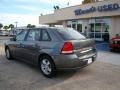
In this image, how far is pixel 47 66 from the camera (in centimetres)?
609

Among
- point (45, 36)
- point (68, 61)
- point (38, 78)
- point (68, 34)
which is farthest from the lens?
point (45, 36)

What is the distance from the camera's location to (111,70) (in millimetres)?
6891

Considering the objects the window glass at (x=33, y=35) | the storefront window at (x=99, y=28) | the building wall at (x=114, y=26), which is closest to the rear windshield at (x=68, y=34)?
the window glass at (x=33, y=35)

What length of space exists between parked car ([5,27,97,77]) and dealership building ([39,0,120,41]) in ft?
45.1

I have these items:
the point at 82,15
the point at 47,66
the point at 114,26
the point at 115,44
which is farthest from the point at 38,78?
the point at 82,15

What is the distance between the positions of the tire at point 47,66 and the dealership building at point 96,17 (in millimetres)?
14340

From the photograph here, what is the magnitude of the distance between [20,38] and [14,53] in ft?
2.58

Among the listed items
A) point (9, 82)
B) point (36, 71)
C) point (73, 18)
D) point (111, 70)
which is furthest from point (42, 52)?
point (73, 18)

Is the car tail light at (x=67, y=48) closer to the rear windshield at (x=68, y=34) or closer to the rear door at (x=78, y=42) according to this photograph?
the rear door at (x=78, y=42)

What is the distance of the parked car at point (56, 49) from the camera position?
5605 millimetres

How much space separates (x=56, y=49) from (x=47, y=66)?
71cm

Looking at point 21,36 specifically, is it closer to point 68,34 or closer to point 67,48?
point 68,34

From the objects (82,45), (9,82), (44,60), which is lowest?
(9,82)

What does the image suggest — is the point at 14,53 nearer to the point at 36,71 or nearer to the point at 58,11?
the point at 36,71
